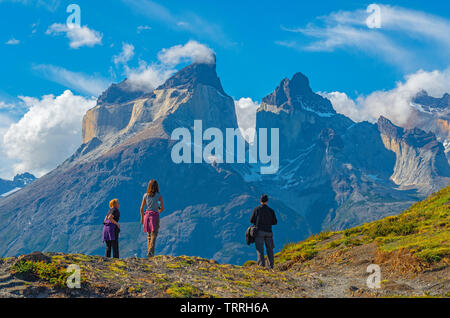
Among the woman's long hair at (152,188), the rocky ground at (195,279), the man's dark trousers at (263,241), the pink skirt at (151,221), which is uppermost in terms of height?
the woman's long hair at (152,188)

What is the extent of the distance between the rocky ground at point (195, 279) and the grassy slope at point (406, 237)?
119 cm

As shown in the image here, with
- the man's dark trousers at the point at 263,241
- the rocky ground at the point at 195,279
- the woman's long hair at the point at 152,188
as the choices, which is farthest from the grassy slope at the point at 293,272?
the woman's long hair at the point at 152,188

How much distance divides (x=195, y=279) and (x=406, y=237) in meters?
12.9

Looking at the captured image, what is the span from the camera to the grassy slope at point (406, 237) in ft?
71.8

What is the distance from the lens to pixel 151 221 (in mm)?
24531

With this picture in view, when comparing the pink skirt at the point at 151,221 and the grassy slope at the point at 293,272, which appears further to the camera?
the pink skirt at the point at 151,221

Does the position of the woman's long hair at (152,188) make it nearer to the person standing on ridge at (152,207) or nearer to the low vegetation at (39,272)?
the person standing on ridge at (152,207)

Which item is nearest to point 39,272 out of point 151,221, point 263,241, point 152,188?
point 151,221

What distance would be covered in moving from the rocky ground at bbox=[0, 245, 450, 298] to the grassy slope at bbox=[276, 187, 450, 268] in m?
1.19
